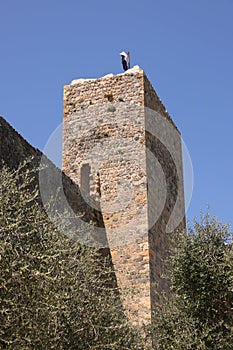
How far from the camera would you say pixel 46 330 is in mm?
5629

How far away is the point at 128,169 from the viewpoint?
37.2 feet

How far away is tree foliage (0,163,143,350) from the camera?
5.33 m

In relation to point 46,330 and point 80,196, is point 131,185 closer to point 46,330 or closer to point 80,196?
point 80,196

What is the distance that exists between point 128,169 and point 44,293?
19.5 feet

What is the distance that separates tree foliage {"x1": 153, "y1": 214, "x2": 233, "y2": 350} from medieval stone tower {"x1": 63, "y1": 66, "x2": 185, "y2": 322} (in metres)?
1.19

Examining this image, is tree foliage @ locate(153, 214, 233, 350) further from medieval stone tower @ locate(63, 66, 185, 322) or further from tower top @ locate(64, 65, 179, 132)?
tower top @ locate(64, 65, 179, 132)

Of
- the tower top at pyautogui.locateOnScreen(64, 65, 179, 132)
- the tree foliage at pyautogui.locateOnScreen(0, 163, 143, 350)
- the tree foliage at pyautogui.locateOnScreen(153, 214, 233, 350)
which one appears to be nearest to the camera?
the tree foliage at pyautogui.locateOnScreen(0, 163, 143, 350)

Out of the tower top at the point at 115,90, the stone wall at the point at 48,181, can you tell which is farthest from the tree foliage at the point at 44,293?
the tower top at the point at 115,90

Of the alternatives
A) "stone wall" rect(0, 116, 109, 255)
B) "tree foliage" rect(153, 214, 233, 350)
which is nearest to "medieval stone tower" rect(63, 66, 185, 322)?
"stone wall" rect(0, 116, 109, 255)

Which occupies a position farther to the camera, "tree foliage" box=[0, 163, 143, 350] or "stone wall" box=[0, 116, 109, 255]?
"stone wall" box=[0, 116, 109, 255]

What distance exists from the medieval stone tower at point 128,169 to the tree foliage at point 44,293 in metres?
3.56

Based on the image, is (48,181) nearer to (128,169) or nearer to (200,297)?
(128,169)

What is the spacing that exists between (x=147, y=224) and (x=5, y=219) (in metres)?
5.27

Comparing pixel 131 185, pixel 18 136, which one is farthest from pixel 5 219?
pixel 131 185
